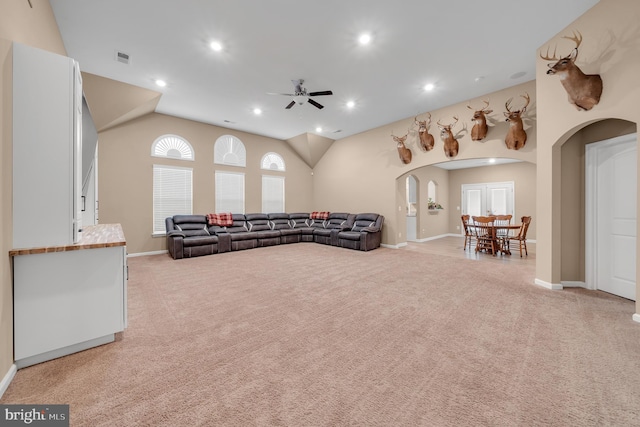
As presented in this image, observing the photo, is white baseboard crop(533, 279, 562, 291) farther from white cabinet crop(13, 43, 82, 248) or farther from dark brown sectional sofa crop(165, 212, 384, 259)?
white cabinet crop(13, 43, 82, 248)

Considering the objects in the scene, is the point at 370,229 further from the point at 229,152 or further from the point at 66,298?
the point at 66,298

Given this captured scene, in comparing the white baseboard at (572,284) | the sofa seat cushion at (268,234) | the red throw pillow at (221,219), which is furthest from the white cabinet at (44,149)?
the white baseboard at (572,284)

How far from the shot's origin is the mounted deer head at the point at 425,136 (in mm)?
5895

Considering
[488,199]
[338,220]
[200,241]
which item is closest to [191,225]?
[200,241]

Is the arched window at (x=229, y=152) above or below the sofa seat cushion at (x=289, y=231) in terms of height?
above

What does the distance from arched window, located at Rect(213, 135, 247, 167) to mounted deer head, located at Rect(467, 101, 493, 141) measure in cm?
624

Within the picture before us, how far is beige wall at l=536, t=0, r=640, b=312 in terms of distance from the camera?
8.60 ft

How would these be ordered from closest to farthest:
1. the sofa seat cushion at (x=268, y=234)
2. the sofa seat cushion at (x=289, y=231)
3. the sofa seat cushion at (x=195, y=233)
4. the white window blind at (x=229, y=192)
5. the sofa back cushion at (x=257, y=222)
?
1. the sofa seat cushion at (x=195, y=233)
2. the sofa seat cushion at (x=268, y=234)
3. the white window blind at (x=229, y=192)
4. the sofa back cushion at (x=257, y=222)
5. the sofa seat cushion at (x=289, y=231)

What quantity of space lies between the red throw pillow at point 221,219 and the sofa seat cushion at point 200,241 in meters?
0.74

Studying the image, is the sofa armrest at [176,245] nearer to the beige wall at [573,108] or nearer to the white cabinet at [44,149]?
the white cabinet at [44,149]

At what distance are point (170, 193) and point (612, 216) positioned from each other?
28.0 ft

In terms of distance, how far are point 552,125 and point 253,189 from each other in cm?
712

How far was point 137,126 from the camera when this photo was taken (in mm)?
5898

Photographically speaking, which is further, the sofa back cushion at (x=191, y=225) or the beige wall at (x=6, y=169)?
the sofa back cushion at (x=191, y=225)
